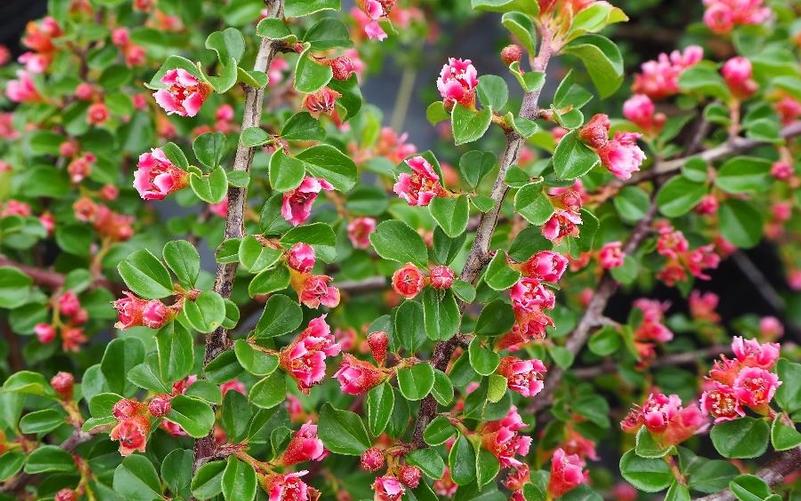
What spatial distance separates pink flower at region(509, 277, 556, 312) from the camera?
648 millimetres

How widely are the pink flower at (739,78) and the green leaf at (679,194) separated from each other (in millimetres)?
172

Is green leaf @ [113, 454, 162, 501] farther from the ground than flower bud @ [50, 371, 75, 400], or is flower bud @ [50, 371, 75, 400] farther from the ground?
green leaf @ [113, 454, 162, 501]

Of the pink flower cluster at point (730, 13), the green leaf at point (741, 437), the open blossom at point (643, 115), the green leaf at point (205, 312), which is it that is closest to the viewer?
the green leaf at point (205, 312)

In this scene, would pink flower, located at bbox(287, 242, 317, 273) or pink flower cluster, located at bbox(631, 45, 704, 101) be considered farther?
pink flower cluster, located at bbox(631, 45, 704, 101)

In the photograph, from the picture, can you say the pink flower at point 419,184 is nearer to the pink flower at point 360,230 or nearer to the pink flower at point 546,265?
the pink flower at point 546,265

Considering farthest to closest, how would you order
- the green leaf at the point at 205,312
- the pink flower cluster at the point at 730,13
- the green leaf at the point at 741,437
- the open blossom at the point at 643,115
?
the pink flower cluster at the point at 730,13, the open blossom at the point at 643,115, the green leaf at the point at 741,437, the green leaf at the point at 205,312

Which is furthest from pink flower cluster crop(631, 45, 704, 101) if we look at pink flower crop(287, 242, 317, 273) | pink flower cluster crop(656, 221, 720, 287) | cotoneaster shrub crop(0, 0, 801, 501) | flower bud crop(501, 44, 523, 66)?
pink flower crop(287, 242, 317, 273)

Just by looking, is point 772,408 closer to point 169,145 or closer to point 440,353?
point 440,353

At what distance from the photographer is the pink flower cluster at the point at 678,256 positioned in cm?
100

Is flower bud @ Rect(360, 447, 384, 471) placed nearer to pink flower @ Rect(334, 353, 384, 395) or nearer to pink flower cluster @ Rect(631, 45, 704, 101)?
pink flower @ Rect(334, 353, 384, 395)

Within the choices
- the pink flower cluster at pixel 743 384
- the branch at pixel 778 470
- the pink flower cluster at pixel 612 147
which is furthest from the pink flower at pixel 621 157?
the branch at pixel 778 470

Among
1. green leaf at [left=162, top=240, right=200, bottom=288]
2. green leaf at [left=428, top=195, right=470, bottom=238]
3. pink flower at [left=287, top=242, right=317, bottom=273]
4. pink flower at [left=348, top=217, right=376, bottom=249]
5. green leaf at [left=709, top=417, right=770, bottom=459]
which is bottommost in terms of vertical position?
pink flower at [left=348, top=217, right=376, bottom=249]

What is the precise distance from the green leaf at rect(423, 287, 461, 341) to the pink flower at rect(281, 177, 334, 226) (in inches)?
5.2

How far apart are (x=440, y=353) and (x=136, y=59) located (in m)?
0.73
